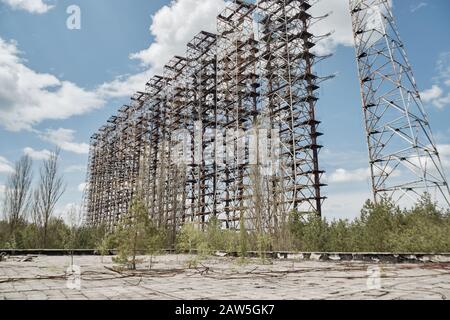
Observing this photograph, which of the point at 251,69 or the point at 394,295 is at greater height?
the point at 251,69

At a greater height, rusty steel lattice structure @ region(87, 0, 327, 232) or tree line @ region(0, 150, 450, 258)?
rusty steel lattice structure @ region(87, 0, 327, 232)

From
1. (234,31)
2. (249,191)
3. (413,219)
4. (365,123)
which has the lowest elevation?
(413,219)

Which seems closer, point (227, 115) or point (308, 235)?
point (308, 235)

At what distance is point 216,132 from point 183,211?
8.05 m

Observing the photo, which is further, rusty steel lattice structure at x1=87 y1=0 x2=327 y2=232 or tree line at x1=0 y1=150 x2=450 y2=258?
rusty steel lattice structure at x1=87 y1=0 x2=327 y2=232

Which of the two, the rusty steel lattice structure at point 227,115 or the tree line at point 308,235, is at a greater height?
the rusty steel lattice structure at point 227,115

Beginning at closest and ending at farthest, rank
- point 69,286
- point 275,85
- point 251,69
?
point 69,286 → point 275,85 → point 251,69

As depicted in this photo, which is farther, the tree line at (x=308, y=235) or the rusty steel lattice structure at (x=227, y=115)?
the rusty steel lattice structure at (x=227, y=115)

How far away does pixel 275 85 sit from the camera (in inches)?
1045

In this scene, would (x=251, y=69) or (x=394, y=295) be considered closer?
(x=394, y=295)

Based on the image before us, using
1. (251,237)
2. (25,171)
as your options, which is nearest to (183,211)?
(25,171)

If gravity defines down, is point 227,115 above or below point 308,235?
above

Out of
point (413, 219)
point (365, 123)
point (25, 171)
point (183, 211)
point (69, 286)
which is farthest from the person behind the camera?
point (183, 211)
